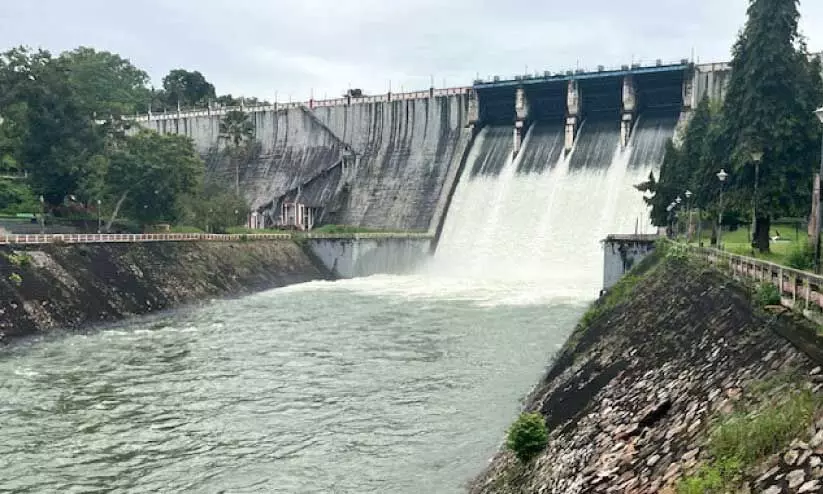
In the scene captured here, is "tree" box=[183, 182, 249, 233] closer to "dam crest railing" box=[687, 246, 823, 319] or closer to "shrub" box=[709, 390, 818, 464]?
"dam crest railing" box=[687, 246, 823, 319]

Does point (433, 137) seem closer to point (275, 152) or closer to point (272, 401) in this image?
point (275, 152)

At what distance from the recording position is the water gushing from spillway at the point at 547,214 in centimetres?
6016

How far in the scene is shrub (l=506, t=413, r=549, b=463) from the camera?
1484 centimetres

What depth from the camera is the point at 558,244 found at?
2450 inches

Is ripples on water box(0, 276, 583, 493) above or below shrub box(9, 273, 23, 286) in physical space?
below

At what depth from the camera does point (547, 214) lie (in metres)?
65.2

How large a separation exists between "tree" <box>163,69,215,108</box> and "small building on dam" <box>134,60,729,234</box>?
108 feet

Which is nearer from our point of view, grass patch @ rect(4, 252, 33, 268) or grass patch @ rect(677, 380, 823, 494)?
grass patch @ rect(677, 380, 823, 494)

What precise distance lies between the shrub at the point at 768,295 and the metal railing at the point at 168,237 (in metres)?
39.9

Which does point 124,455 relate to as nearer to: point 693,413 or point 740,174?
point 693,413

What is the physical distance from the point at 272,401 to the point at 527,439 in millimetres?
11764

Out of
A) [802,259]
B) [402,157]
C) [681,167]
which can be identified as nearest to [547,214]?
[681,167]

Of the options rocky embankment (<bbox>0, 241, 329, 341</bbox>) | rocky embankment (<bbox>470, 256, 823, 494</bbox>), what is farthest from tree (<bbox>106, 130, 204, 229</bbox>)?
rocky embankment (<bbox>470, 256, 823, 494</bbox>)

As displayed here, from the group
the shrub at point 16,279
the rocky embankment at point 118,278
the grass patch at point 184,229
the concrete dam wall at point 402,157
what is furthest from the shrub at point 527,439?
the grass patch at point 184,229
